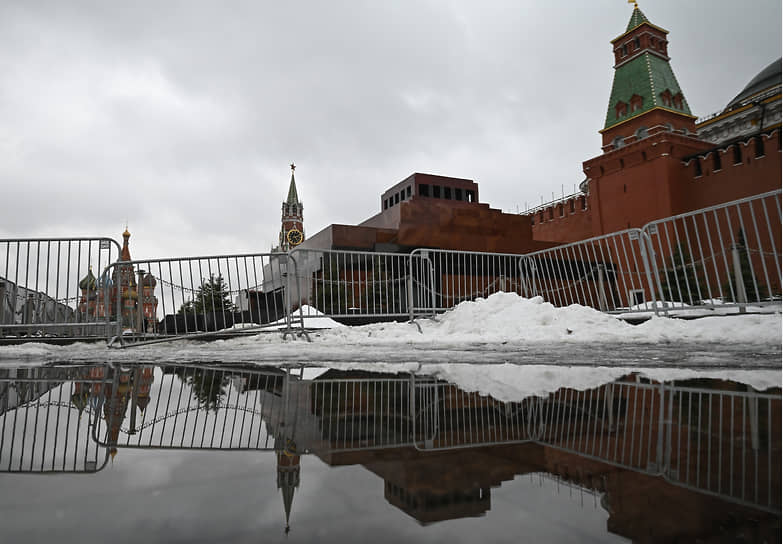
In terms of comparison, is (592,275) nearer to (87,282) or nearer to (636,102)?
(87,282)

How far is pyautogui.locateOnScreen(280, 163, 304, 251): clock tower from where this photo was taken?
279ft

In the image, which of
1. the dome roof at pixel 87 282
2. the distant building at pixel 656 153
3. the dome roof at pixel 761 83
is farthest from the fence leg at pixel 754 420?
the dome roof at pixel 761 83

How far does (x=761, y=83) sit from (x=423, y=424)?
4480 centimetres

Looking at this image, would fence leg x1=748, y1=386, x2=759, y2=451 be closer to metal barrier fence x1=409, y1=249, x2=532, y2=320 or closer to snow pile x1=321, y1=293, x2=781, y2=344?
snow pile x1=321, y1=293, x2=781, y2=344

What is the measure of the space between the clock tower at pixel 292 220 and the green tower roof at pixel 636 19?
6263 cm

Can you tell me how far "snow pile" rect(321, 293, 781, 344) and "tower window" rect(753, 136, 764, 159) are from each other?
22.6m

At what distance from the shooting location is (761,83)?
34.9 metres

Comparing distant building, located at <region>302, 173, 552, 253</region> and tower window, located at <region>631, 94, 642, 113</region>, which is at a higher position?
tower window, located at <region>631, 94, 642, 113</region>

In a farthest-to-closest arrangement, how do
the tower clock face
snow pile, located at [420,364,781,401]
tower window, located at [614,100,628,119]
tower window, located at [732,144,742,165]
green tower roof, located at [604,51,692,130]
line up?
the tower clock face
tower window, located at [614,100,628,119]
green tower roof, located at [604,51,692,130]
tower window, located at [732,144,742,165]
snow pile, located at [420,364,781,401]

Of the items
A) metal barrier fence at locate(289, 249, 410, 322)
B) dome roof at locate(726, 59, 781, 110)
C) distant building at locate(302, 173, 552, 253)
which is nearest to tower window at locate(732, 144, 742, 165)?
distant building at locate(302, 173, 552, 253)

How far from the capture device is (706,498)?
0.54 m

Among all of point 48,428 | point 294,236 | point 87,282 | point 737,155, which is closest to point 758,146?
point 737,155

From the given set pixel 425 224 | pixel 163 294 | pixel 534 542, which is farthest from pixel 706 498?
pixel 425 224

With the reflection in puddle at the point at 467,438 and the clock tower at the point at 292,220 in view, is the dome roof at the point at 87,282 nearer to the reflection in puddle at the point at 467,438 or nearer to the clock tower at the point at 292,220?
the reflection in puddle at the point at 467,438
